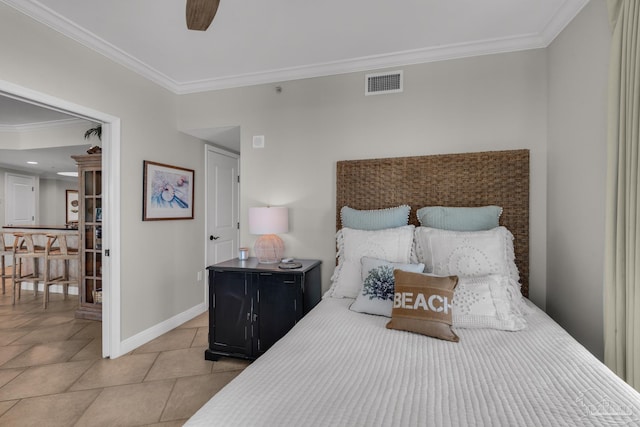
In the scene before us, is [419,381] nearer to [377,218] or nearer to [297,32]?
[377,218]

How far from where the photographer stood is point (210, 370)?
2.53m

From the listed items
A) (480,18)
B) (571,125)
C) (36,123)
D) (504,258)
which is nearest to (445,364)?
(504,258)

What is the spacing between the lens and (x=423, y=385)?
3.69 feet

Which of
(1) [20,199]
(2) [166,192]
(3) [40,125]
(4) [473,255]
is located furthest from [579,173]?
(1) [20,199]

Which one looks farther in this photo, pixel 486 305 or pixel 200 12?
pixel 486 305

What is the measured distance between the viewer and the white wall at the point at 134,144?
2.11 meters

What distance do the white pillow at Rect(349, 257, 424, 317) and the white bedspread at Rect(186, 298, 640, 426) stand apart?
0.96 feet

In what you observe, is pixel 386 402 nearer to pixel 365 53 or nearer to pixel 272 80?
pixel 365 53

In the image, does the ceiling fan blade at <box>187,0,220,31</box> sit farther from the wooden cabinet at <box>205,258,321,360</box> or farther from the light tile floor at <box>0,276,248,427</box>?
the light tile floor at <box>0,276,248,427</box>

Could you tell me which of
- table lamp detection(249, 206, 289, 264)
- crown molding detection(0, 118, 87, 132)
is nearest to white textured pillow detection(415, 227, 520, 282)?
table lamp detection(249, 206, 289, 264)

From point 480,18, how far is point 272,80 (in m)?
1.85

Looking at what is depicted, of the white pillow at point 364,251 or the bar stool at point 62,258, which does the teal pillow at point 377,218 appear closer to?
the white pillow at point 364,251

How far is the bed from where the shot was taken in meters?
0.94

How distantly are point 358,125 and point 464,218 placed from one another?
124 cm
